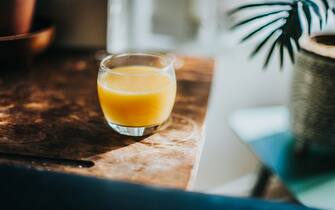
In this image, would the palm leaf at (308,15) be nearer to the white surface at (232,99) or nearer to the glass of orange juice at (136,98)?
the glass of orange juice at (136,98)

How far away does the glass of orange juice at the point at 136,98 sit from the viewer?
824mm

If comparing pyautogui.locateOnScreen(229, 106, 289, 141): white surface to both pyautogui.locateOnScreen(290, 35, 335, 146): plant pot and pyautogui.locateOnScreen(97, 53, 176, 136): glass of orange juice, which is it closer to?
pyautogui.locateOnScreen(290, 35, 335, 146): plant pot

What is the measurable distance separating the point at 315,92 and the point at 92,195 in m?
0.62

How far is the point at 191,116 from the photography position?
3.16 feet

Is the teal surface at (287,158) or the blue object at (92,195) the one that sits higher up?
the blue object at (92,195)

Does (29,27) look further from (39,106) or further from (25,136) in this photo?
(25,136)

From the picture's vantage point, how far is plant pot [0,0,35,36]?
0.99 m

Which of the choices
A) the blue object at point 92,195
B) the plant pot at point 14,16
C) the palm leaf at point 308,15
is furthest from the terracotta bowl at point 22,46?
the palm leaf at point 308,15

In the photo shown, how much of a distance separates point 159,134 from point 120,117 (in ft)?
0.30

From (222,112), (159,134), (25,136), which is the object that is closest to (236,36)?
(222,112)

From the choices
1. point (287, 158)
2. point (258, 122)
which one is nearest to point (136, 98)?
point (287, 158)

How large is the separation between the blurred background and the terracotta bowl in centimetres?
18

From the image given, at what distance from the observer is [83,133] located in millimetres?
873

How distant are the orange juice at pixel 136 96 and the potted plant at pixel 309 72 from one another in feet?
0.80
